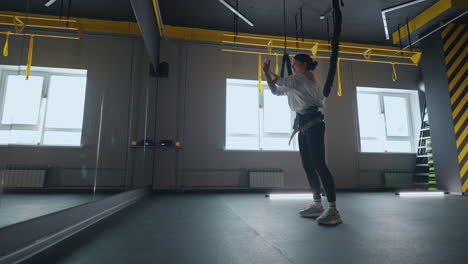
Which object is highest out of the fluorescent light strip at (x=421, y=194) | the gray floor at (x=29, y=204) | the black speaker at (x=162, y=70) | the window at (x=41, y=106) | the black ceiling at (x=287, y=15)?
the black ceiling at (x=287, y=15)

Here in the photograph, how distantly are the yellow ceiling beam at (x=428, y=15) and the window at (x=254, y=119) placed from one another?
8.74ft

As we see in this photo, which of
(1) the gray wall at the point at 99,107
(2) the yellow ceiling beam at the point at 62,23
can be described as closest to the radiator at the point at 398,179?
(1) the gray wall at the point at 99,107

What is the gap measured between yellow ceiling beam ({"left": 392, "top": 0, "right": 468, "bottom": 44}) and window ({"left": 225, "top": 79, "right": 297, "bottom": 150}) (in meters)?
2.67

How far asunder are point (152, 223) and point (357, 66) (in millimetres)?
5755

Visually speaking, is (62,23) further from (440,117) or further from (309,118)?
(440,117)

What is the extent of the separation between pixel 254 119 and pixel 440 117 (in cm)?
334

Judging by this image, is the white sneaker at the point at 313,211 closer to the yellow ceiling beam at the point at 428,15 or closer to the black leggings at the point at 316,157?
the black leggings at the point at 316,157

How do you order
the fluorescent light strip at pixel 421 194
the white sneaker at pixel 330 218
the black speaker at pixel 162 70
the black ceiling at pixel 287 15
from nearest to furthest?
the white sneaker at pixel 330 218 → the fluorescent light strip at pixel 421 194 → the black ceiling at pixel 287 15 → the black speaker at pixel 162 70

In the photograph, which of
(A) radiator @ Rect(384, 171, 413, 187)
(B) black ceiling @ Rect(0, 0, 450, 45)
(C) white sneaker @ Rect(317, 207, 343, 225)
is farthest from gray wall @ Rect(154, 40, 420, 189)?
(C) white sneaker @ Rect(317, 207, 343, 225)

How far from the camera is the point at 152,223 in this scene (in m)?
1.82

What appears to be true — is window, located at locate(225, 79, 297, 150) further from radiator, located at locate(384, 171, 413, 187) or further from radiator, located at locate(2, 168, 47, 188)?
radiator, located at locate(2, 168, 47, 188)

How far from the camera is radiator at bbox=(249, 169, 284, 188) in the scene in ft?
15.9

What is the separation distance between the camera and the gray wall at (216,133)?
15.8ft

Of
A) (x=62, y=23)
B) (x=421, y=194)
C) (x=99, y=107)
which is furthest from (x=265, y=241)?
(x=421, y=194)
